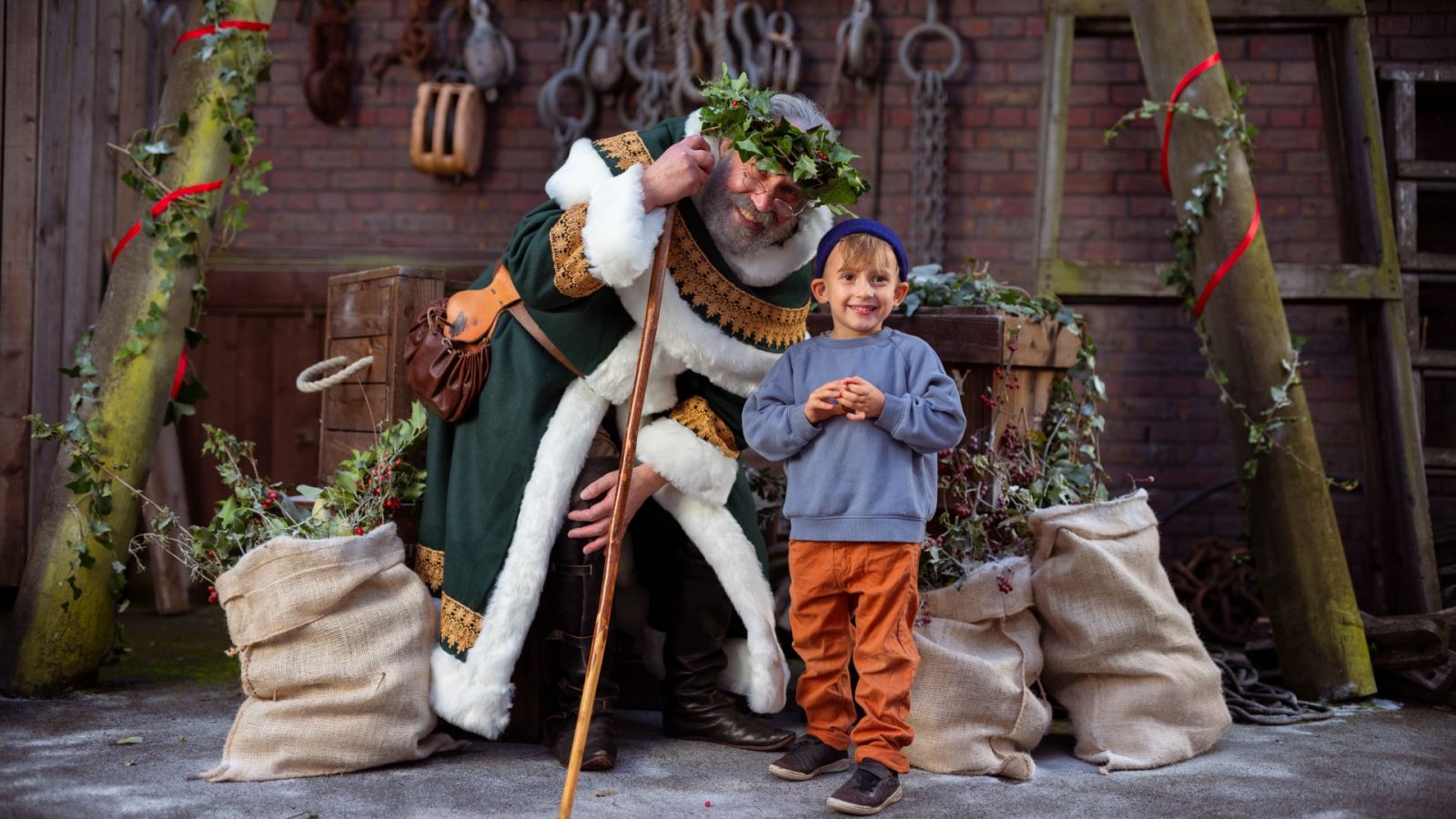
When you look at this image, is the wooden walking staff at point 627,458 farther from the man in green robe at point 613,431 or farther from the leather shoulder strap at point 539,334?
the leather shoulder strap at point 539,334

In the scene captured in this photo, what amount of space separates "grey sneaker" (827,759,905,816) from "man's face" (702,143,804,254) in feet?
3.82

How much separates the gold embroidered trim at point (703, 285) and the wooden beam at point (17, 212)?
2370 millimetres

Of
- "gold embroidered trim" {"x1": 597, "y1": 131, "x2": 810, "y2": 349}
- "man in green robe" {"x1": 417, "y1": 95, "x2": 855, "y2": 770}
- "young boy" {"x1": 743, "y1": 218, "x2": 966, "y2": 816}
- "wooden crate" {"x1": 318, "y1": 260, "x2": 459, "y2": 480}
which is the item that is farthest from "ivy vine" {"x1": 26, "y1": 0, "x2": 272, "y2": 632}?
"young boy" {"x1": 743, "y1": 218, "x2": 966, "y2": 816}

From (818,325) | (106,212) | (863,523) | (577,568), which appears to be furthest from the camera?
(106,212)

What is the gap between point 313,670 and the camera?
2.79 m

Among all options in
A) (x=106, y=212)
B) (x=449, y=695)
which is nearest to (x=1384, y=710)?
(x=449, y=695)

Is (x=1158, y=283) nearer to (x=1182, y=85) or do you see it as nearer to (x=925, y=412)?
(x=1182, y=85)

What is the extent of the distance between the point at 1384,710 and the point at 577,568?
2.27 meters

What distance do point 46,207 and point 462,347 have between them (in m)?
2.16

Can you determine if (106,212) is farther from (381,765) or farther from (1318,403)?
(1318,403)

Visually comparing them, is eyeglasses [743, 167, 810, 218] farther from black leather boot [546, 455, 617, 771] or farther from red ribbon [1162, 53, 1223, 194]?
red ribbon [1162, 53, 1223, 194]

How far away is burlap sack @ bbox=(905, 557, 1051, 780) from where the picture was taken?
289cm

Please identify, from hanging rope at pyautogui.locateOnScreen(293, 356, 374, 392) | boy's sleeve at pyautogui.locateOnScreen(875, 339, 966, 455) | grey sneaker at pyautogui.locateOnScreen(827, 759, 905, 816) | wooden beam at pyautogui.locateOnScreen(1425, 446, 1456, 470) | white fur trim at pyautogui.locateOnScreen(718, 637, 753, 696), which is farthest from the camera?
wooden beam at pyautogui.locateOnScreen(1425, 446, 1456, 470)

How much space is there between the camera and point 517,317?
9.68 ft
